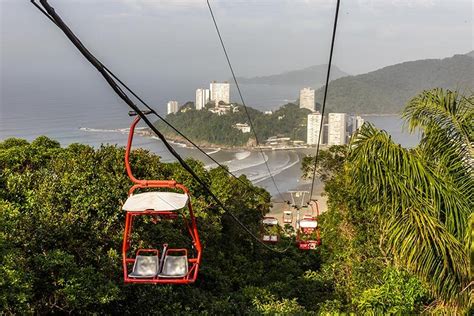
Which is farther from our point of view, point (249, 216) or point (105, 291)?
point (249, 216)

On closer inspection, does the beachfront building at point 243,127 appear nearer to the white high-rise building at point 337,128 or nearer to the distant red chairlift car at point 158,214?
the white high-rise building at point 337,128

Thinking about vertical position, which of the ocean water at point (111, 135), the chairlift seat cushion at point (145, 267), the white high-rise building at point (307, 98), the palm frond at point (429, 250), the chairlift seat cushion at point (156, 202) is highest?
the white high-rise building at point (307, 98)

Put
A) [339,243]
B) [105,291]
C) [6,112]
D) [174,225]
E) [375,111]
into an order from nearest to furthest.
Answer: [105,291] < [174,225] < [339,243] < [6,112] < [375,111]

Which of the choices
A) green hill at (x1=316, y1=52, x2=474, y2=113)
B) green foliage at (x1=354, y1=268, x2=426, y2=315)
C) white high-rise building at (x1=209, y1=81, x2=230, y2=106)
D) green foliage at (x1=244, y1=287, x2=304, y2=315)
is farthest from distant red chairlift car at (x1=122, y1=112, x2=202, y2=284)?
green hill at (x1=316, y1=52, x2=474, y2=113)

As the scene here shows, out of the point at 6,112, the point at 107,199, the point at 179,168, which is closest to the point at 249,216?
the point at 179,168

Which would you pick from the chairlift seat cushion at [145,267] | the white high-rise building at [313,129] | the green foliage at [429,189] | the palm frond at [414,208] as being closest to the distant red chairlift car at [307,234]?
the green foliage at [429,189]

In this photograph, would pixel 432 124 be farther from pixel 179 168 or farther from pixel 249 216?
pixel 249 216
